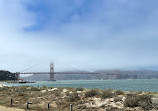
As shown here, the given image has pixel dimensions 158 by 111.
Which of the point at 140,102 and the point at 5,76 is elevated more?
the point at 5,76

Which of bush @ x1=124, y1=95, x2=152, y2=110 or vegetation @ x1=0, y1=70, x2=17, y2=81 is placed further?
vegetation @ x1=0, y1=70, x2=17, y2=81

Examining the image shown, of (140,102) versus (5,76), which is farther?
(5,76)

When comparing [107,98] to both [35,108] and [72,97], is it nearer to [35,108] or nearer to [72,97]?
[72,97]

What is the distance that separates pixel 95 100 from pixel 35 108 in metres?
6.31

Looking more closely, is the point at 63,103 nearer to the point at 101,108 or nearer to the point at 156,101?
the point at 101,108

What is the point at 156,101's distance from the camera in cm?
1739

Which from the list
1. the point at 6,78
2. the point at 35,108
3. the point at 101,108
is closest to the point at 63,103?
the point at 35,108

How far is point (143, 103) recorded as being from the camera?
16.8 meters

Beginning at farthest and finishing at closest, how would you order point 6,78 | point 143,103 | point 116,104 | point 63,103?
point 6,78, point 63,103, point 116,104, point 143,103

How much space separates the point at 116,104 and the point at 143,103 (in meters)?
2.70

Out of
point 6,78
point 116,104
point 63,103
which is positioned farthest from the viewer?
point 6,78

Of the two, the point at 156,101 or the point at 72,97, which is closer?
the point at 156,101

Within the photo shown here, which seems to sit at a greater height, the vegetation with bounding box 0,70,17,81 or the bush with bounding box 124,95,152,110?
the vegetation with bounding box 0,70,17,81

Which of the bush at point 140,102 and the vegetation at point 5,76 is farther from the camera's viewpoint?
the vegetation at point 5,76
